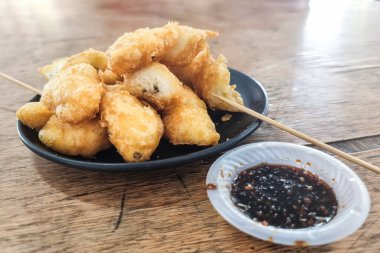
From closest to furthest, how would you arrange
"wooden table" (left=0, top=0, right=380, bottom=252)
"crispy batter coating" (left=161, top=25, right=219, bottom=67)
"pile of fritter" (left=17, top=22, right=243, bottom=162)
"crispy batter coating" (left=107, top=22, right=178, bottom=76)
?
1. "wooden table" (left=0, top=0, right=380, bottom=252)
2. "pile of fritter" (left=17, top=22, right=243, bottom=162)
3. "crispy batter coating" (left=107, top=22, right=178, bottom=76)
4. "crispy batter coating" (left=161, top=25, right=219, bottom=67)

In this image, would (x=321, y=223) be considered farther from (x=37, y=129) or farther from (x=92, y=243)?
(x=37, y=129)

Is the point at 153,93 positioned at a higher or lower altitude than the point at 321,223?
higher

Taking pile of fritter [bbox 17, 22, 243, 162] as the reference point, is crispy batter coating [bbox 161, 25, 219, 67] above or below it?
above

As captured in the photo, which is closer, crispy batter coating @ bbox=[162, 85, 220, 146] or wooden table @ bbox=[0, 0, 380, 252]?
wooden table @ bbox=[0, 0, 380, 252]

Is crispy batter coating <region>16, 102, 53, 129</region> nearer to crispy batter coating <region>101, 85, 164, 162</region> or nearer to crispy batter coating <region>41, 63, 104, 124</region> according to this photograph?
crispy batter coating <region>41, 63, 104, 124</region>

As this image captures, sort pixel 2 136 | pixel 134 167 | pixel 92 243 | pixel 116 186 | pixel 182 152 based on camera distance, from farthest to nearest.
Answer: pixel 2 136, pixel 182 152, pixel 116 186, pixel 134 167, pixel 92 243

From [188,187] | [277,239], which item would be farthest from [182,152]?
[277,239]

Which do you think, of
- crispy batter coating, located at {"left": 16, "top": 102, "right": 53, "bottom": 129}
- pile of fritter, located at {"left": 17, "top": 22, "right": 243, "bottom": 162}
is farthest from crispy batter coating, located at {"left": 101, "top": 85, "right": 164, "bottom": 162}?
crispy batter coating, located at {"left": 16, "top": 102, "right": 53, "bottom": 129}

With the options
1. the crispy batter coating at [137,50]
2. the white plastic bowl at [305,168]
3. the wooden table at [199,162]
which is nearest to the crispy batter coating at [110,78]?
the crispy batter coating at [137,50]

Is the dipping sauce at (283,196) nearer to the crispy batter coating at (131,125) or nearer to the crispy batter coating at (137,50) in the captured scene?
the crispy batter coating at (131,125)
